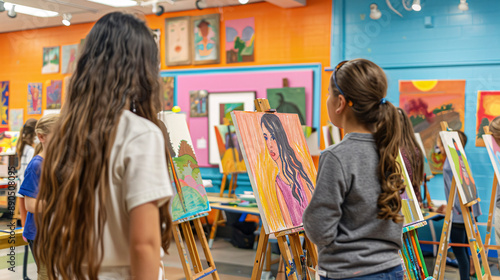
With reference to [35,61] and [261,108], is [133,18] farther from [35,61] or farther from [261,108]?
[261,108]

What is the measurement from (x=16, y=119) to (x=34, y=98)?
114 millimetres

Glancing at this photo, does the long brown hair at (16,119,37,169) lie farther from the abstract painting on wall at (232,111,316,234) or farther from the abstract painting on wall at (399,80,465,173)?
the abstract painting on wall at (399,80,465,173)

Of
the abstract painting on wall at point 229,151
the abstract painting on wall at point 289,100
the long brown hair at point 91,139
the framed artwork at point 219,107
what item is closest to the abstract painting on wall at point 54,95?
the long brown hair at point 91,139

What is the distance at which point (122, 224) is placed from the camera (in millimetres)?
1145

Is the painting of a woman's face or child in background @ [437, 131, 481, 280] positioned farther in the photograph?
child in background @ [437, 131, 481, 280]

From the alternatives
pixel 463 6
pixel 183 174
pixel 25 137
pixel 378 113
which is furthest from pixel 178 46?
pixel 378 113

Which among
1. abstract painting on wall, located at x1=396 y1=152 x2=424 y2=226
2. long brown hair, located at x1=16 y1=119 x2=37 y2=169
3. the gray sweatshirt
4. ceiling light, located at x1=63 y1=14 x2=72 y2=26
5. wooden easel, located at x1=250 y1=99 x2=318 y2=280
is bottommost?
wooden easel, located at x1=250 y1=99 x2=318 y2=280

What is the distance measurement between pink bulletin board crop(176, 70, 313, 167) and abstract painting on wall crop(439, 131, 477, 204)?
7.44ft

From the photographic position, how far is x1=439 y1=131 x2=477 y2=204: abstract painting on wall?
3.48m

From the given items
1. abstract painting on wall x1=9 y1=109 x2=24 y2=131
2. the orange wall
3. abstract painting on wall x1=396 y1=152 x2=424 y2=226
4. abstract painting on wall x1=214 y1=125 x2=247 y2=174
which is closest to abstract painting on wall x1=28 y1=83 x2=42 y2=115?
abstract painting on wall x1=9 y1=109 x2=24 y2=131

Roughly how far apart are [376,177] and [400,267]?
316mm

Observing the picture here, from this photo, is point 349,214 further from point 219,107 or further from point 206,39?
point 206,39

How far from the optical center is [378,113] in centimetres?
169

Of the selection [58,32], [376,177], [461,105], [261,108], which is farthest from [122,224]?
[461,105]
